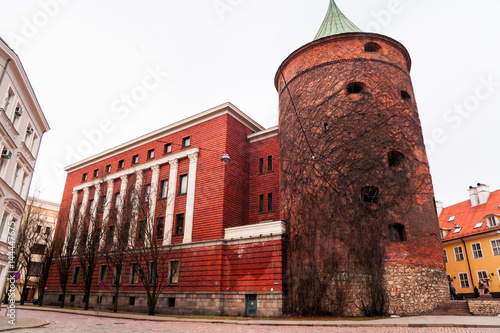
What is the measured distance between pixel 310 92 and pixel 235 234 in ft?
37.1

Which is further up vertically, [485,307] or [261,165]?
[261,165]

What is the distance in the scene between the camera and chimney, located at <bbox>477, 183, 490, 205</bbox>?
37.8 metres

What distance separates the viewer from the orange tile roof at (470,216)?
35.2m

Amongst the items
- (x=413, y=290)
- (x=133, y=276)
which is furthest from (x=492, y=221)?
(x=133, y=276)

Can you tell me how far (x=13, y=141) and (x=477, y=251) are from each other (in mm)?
38535

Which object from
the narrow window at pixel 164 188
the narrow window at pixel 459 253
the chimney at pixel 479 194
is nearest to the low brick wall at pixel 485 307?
the narrow window at pixel 459 253

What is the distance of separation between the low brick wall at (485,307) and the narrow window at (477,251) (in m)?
18.3

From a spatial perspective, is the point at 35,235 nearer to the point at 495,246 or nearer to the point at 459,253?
the point at 459,253

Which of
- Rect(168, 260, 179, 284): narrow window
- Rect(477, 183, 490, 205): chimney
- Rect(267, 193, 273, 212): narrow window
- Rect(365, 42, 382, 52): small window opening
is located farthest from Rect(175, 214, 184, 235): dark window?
Rect(477, 183, 490, 205): chimney

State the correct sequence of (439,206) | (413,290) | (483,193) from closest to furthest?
(413,290), (483,193), (439,206)

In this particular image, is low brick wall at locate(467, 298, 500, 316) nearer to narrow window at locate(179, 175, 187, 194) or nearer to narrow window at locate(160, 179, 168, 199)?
narrow window at locate(179, 175, 187, 194)

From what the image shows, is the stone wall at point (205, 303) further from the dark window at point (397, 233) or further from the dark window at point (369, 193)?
the dark window at point (369, 193)

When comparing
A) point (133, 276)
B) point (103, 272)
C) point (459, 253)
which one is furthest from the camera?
point (459, 253)

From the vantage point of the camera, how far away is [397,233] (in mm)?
21781
